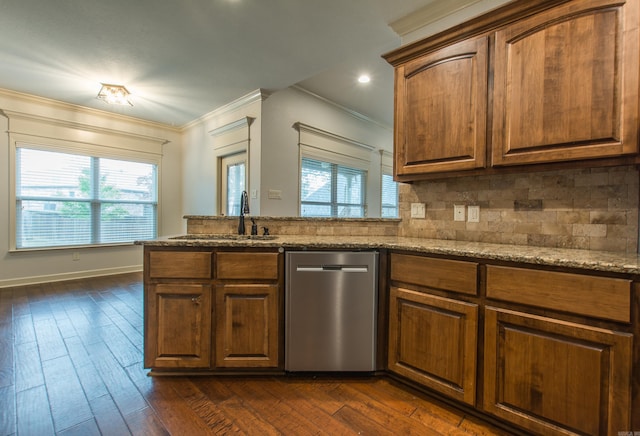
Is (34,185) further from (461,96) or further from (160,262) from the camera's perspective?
(461,96)

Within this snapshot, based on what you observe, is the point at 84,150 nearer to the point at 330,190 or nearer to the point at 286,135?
the point at 286,135

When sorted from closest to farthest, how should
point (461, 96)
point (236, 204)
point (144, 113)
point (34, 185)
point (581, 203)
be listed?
point (581, 203), point (461, 96), point (34, 185), point (236, 204), point (144, 113)

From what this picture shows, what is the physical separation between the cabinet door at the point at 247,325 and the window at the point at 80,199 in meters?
4.10

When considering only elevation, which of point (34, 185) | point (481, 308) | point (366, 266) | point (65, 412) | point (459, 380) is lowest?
point (65, 412)

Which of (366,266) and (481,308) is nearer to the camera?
(481,308)

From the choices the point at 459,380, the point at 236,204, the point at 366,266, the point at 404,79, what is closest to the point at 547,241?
the point at 459,380

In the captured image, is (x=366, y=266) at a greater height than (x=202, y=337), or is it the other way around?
(x=366, y=266)

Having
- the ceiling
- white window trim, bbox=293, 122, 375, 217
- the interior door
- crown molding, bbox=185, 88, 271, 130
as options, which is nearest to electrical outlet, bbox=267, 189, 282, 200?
white window trim, bbox=293, 122, 375, 217

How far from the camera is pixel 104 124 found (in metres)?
4.61

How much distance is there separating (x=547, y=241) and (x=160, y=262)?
2363 mm

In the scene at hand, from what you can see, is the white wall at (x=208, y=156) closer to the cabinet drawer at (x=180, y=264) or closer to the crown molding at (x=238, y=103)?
the crown molding at (x=238, y=103)

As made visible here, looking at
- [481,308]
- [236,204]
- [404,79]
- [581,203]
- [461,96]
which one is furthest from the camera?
[236,204]

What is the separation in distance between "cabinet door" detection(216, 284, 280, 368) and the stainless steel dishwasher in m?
0.09

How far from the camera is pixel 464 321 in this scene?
4.87ft
